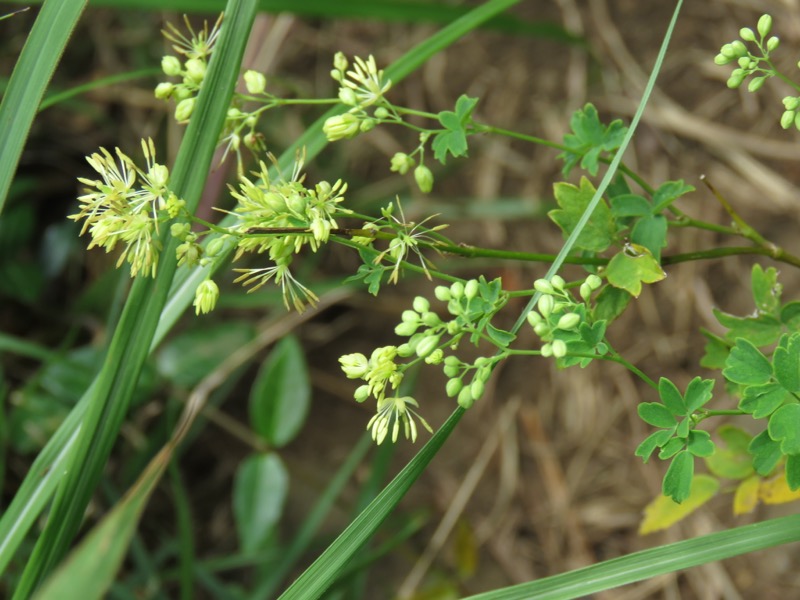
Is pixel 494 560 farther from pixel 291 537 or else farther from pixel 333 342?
pixel 333 342

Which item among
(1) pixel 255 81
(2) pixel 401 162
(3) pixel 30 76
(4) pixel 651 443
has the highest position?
(3) pixel 30 76

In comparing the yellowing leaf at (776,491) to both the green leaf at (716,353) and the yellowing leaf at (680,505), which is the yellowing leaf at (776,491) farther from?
the green leaf at (716,353)

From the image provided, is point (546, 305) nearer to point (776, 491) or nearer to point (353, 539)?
point (353, 539)

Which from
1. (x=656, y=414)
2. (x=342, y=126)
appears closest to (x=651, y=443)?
(x=656, y=414)

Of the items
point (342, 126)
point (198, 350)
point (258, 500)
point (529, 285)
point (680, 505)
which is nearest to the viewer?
point (342, 126)

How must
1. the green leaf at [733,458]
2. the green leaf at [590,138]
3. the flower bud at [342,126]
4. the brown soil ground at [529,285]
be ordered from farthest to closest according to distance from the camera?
the brown soil ground at [529,285] < the green leaf at [733,458] < the green leaf at [590,138] < the flower bud at [342,126]

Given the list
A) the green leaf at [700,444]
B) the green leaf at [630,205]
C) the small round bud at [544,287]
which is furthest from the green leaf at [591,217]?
the green leaf at [700,444]
